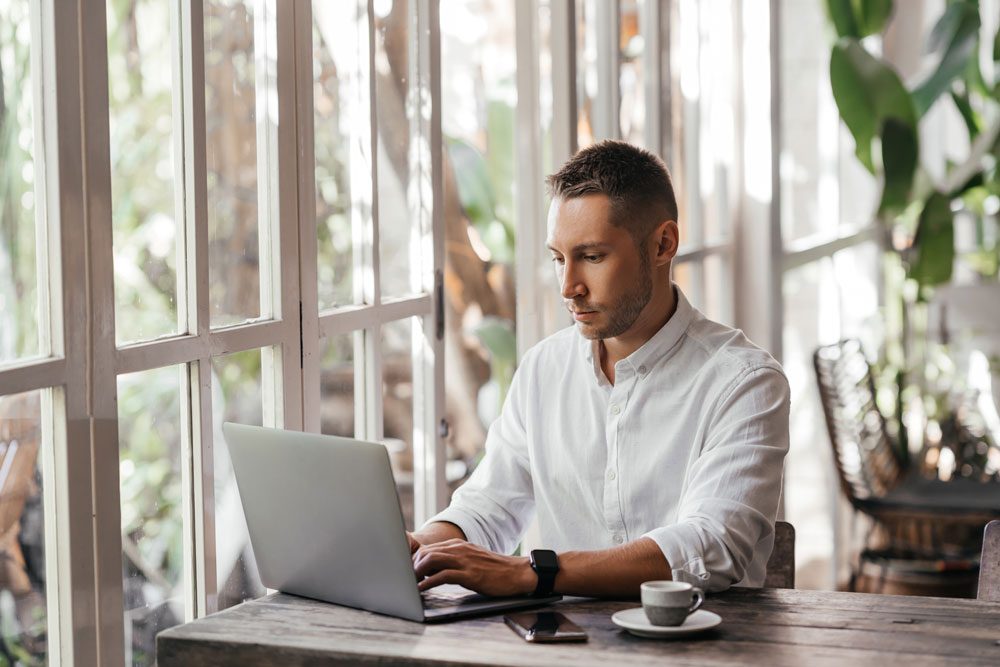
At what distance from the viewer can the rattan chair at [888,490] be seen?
413 cm

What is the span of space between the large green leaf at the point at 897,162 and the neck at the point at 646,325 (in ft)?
8.71

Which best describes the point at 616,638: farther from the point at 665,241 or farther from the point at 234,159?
the point at 234,159

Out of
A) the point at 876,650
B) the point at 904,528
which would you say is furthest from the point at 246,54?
the point at 904,528

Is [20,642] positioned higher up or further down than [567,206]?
further down

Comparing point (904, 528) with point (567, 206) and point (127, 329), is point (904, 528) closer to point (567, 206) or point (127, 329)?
point (567, 206)

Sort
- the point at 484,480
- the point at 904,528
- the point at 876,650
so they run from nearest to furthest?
the point at 876,650, the point at 484,480, the point at 904,528

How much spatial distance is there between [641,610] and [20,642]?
719 millimetres

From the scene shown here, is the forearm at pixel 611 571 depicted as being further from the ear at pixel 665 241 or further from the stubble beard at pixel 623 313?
the ear at pixel 665 241

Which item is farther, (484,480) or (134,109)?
(484,480)

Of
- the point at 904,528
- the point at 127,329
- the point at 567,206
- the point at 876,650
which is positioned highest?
the point at 567,206

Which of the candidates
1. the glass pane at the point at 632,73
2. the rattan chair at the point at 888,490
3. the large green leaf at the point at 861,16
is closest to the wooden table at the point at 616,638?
the glass pane at the point at 632,73

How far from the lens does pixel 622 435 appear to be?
194 centimetres

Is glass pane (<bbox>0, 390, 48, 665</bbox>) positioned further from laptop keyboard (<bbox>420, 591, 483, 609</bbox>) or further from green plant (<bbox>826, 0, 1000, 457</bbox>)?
green plant (<bbox>826, 0, 1000, 457</bbox>)

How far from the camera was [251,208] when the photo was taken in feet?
6.36
